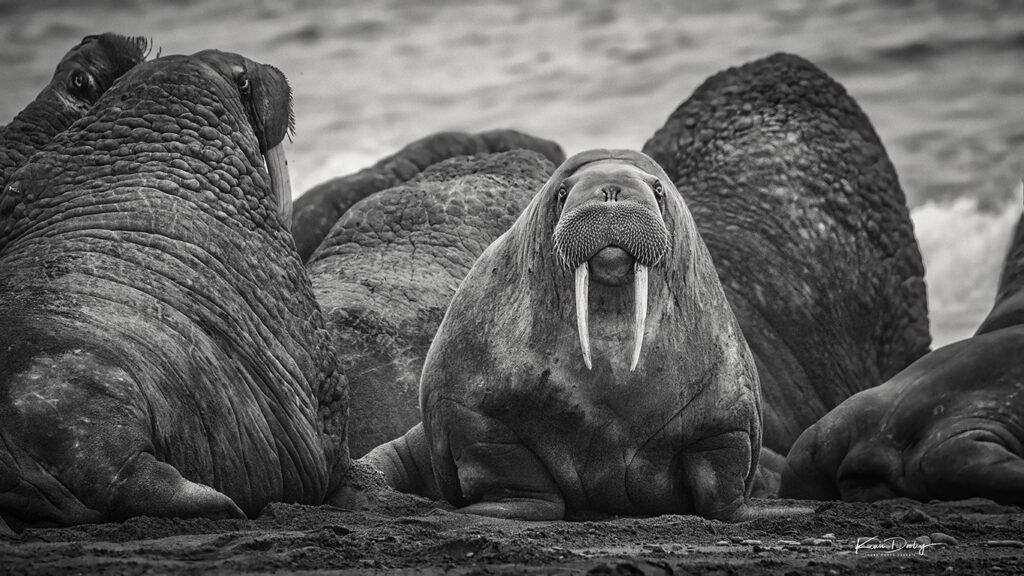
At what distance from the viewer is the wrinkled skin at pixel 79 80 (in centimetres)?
837

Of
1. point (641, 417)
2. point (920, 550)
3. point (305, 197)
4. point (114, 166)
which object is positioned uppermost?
point (305, 197)

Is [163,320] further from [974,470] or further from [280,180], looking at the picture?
[974,470]

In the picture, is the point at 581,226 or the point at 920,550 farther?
the point at 581,226

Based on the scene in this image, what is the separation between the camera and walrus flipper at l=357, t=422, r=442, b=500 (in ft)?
25.0

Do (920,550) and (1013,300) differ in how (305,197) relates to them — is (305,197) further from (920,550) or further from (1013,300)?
(920,550)

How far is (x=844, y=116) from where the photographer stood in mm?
12070

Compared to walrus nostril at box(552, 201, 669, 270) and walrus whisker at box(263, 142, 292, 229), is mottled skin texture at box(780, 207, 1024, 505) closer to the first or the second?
walrus nostril at box(552, 201, 669, 270)

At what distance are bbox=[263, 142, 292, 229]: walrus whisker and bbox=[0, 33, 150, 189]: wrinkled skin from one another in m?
0.99

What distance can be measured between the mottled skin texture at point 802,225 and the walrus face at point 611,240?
4583 millimetres

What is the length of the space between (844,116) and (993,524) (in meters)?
6.43

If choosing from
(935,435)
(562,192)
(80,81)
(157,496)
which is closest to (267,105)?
(80,81)

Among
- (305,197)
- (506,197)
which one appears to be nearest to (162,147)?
(506,197)

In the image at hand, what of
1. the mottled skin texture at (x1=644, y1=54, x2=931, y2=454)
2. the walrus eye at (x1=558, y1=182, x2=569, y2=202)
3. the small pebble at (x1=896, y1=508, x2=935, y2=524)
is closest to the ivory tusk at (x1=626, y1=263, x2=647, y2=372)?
the walrus eye at (x1=558, y1=182, x2=569, y2=202)

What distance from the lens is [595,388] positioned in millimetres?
6430
